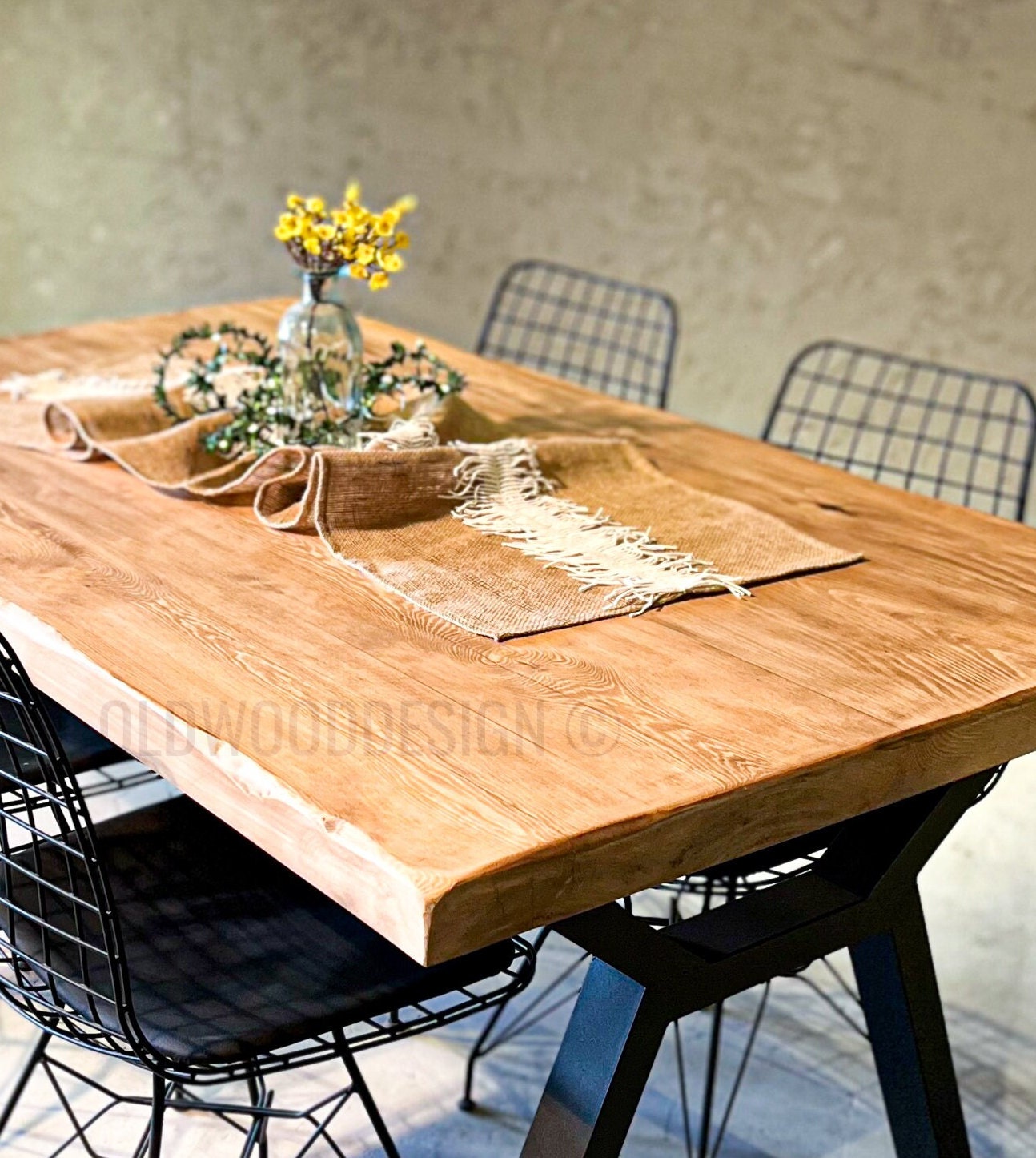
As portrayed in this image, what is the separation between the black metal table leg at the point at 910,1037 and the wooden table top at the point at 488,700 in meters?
0.36

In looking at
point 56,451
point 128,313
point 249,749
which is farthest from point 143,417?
point 128,313

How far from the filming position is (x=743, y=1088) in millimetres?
2268

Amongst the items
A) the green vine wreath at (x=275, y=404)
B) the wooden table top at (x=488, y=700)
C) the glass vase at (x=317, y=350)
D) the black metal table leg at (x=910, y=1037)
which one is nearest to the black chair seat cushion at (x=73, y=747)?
the wooden table top at (x=488, y=700)

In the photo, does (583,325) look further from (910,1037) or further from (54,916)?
(54,916)

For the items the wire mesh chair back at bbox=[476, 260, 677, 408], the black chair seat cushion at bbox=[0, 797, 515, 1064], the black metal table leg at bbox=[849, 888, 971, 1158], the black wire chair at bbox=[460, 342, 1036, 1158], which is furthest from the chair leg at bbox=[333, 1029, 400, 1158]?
the wire mesh chair back at bbox=[476, 260, 677, 408]

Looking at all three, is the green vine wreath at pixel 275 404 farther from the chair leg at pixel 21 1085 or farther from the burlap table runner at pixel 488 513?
the chair leg at pixel 21 1085

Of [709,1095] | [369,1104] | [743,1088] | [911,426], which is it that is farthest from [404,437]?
[911,426]

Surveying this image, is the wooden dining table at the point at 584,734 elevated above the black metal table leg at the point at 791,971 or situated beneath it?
elevated above

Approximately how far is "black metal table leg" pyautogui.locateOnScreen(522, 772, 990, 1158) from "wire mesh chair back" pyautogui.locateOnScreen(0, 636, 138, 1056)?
448 mm

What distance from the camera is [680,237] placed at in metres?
4.34

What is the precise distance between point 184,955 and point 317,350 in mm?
899

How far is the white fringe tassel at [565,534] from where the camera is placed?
5.81ft

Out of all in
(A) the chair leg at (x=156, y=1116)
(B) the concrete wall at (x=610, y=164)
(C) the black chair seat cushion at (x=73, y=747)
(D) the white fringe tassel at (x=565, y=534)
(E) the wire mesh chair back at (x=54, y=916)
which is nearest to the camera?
(E) the wire mesh chair back at (x=54, y=916)

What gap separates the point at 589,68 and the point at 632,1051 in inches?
138
